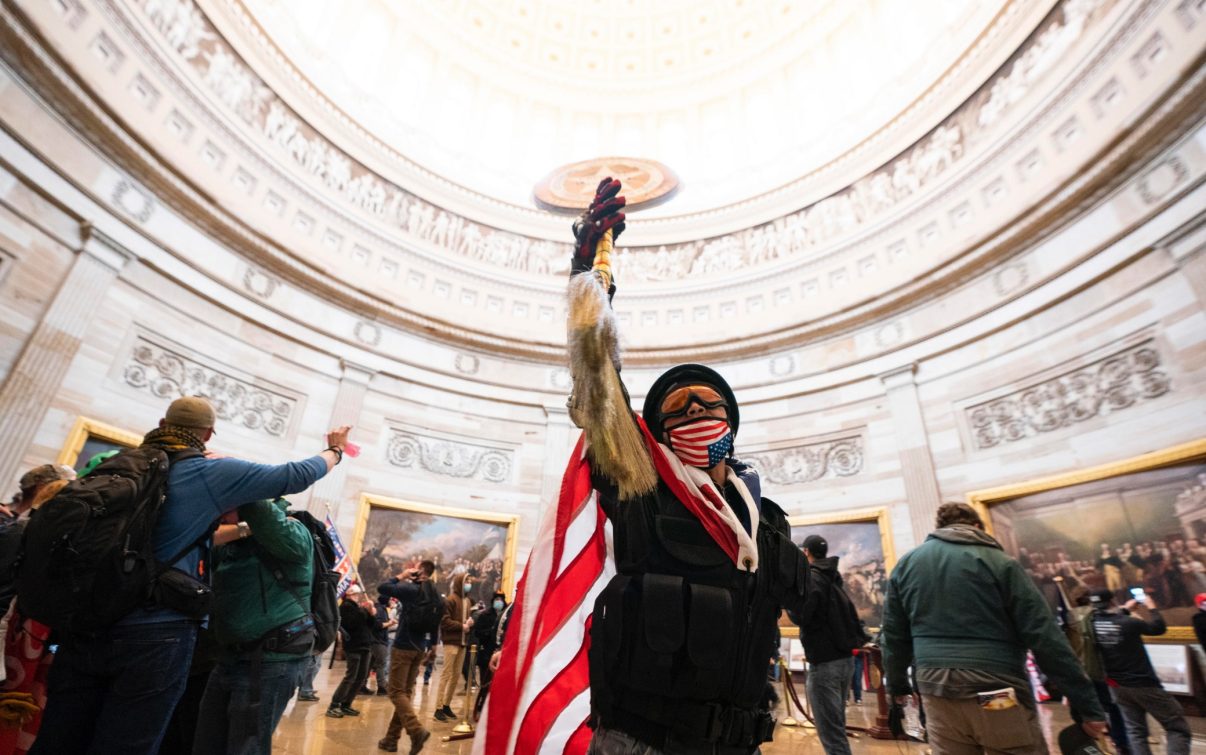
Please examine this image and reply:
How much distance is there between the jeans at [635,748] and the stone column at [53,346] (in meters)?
10.5

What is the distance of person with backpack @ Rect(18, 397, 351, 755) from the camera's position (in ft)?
6.41

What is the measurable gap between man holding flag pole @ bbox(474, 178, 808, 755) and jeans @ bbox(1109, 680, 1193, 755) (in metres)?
5.08

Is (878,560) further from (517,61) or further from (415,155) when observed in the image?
(517,61)

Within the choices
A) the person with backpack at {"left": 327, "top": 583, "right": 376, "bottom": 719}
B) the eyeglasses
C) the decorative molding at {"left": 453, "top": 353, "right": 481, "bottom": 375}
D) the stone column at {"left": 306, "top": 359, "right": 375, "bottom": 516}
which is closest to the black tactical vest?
the eyeglasses

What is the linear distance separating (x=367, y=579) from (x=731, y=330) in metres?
10.9

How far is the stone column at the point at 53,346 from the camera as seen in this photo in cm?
801

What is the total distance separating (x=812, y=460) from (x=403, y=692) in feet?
34.1

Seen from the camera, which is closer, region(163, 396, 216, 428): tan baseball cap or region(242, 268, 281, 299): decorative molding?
region(163, 396, 216, 428): tan baseball cap

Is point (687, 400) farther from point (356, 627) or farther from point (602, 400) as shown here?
point (356, 627)

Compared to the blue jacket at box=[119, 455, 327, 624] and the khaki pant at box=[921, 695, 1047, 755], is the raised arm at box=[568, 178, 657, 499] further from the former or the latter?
the khaki pant at box=[921, 695, 1047, 755]

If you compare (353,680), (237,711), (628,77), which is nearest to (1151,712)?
(237,711)

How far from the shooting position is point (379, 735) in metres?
5.50

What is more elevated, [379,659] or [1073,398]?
[1073,398]

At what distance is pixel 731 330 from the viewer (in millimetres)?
15539
